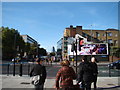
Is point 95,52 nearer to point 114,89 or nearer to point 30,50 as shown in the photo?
point 30,50

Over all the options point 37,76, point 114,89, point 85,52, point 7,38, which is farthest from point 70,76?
point 7,38

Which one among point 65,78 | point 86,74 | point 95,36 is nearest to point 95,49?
point 95,36

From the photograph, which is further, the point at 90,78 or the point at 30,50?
the point at 30,50

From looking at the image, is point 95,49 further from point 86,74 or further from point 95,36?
point 86,74

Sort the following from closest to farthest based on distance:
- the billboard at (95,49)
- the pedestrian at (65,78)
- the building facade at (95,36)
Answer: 1. the pedestrian at (65,78)
2. the billboard at (95,49)
3. the building facade at (95,36)

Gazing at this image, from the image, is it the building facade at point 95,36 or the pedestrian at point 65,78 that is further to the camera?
the building facade at point 95,36

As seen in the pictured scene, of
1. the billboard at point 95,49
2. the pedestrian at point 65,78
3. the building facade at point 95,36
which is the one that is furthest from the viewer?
the building facade at point 95,36

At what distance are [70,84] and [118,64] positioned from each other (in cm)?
2619

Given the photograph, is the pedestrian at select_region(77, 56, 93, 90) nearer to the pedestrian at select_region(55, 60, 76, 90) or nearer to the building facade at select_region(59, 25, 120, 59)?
the pedestrian at select_region(55, 60, 76, 90)

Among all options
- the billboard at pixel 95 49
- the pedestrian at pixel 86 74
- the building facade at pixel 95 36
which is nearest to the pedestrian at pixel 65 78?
the pedestrian at pixel 86 74

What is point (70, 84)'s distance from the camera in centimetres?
520

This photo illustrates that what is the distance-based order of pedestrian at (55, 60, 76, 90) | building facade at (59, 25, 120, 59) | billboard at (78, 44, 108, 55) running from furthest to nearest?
building facade at (59, 25, 120, 59), billboard at (78, 44, 108, 55), pedestrian at (55, 60, 76, 90)

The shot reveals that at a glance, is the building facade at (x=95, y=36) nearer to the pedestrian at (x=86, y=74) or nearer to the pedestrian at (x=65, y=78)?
the pedestrian at (x=86, y=74)

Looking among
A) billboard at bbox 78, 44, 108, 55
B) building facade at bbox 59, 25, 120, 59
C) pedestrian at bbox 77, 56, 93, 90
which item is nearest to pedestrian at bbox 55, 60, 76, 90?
pedestrian at bbox 77, 56, 93, 90
